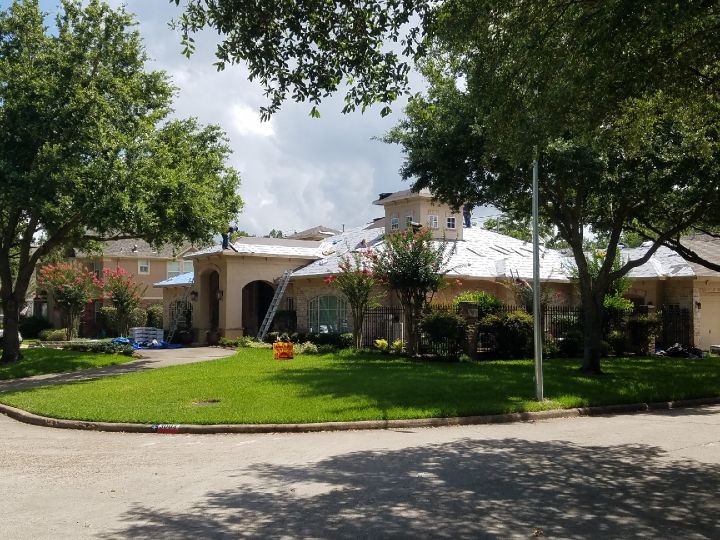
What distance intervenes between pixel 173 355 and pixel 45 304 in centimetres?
Result: 3019

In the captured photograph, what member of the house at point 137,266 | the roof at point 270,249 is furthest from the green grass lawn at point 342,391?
the house at point 137,266

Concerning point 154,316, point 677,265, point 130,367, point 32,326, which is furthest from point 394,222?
point 32,326

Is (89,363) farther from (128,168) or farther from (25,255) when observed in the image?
(128,168)

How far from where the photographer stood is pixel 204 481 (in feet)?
26.0

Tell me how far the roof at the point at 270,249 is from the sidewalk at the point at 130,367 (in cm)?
477

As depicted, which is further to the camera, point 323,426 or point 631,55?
point 323,426

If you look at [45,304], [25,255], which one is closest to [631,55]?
[25,255]

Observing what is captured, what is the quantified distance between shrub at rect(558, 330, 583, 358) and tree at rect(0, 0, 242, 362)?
41.7 ft

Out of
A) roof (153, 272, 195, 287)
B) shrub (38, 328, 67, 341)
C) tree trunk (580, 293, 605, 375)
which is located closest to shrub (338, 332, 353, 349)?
tree trunk (580, 293, 605, 375)

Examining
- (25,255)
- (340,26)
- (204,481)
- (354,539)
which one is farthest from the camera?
(25,255)

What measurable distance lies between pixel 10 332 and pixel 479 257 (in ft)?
60.0

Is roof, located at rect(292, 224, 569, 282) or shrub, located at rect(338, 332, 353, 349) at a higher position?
roof, located at rect(292, 224, 569, 282)

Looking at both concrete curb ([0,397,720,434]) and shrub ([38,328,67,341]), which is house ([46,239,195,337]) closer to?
shrub ([38,328,67,341])

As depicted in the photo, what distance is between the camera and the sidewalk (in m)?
19.0
